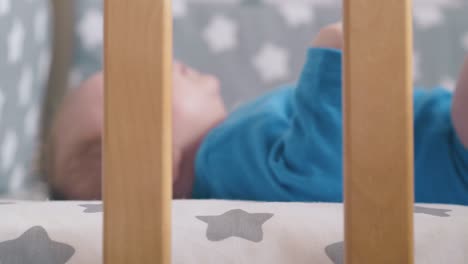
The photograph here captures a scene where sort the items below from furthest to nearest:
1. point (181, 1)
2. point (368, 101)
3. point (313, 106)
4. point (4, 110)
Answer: point (181, 1), point (4, 110), point (313, 106), point (368, 101)

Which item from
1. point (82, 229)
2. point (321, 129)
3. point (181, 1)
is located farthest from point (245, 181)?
point (181, 1)

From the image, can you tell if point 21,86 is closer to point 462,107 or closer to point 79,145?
point 79,145

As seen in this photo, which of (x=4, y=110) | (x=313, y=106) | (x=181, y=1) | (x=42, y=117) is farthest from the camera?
(x=181, y=1)

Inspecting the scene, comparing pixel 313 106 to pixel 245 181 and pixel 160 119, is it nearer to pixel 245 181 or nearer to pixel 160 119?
pixel 245 181

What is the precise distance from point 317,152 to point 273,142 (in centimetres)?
12

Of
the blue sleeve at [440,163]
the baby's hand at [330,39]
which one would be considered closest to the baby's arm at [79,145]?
the baby's hand at [330,39]

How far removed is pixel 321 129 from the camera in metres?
0.82

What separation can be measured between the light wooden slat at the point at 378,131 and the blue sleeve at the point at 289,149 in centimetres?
38

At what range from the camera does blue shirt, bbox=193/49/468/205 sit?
792 mm

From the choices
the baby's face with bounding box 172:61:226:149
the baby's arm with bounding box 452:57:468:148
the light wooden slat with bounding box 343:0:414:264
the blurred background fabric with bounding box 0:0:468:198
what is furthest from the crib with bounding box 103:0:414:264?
the blurred background fabric with bounding box 0:0:468:198

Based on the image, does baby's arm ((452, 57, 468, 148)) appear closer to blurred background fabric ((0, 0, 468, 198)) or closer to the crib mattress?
the crib mattress

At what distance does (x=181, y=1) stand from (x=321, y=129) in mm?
715

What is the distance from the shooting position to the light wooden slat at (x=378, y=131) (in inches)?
15.5

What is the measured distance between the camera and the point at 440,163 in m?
0.80
